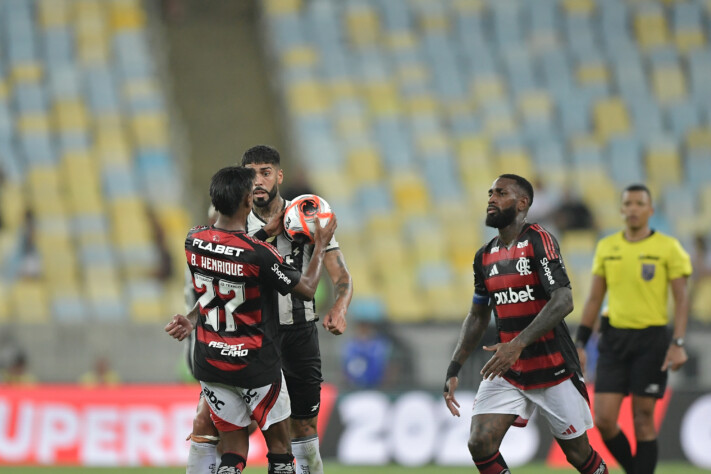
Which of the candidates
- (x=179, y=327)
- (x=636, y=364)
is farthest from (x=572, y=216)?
(x=179, y=327)

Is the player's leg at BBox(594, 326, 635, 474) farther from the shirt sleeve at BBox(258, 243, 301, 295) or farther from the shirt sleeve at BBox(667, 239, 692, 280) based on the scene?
the shirt sleeve at BBox(258, 243, 301, 295)

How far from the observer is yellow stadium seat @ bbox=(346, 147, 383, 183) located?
18.4 meters

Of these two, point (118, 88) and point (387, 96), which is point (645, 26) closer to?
point (387, 96)

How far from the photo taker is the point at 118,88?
1909 centimetres

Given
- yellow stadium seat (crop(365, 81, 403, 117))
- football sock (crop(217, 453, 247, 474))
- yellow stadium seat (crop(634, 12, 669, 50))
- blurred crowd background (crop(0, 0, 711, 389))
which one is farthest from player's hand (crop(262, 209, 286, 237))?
yellow stadium seat (crop(634, 12, 669, 50))

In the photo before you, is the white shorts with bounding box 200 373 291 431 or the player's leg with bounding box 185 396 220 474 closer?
the white shorts with bounding box 200 373 291 431

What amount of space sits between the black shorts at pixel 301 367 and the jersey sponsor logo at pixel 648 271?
2.85 m


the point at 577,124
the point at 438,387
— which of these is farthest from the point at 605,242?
the point at 577,124

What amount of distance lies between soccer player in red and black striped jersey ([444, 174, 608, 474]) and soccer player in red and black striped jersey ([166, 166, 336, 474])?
118cm

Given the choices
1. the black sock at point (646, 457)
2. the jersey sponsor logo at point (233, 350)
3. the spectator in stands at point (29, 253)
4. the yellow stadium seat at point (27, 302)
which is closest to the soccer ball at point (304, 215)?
the jersey sponsor logo at point (233, 350)

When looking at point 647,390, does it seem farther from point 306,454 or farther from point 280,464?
point 280,464

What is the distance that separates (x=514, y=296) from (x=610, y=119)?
13.1 meters

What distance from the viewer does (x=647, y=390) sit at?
8938 mm

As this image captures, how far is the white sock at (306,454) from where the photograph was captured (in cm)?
771
